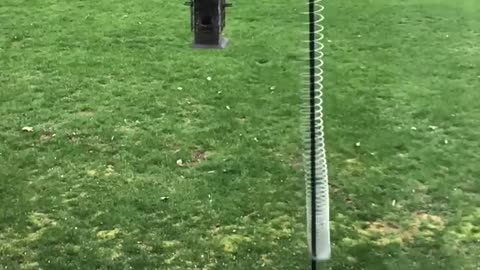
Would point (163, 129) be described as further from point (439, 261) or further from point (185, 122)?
point (439, 261)

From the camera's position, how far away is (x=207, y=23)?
119 inches

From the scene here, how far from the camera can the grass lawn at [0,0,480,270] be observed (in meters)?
Answer: 3.08

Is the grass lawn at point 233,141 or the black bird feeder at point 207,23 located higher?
the black bird feeder at point 207,23

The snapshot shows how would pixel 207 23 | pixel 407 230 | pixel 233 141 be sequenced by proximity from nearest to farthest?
pixel 207 23
pixel 407 230
pixel 233 141

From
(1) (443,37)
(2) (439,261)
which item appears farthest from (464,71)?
(2) (439,261)

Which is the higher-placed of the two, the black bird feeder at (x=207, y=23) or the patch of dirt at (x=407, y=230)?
the black bird feeder at (x=207, y=23)

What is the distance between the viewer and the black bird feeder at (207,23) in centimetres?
A: 302

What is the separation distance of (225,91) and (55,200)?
1498mm

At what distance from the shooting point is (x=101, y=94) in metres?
4.64

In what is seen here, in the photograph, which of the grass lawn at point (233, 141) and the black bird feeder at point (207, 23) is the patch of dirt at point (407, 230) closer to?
the grass lawn at point (233, 141)

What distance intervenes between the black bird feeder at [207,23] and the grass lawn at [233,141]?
29.0 inches

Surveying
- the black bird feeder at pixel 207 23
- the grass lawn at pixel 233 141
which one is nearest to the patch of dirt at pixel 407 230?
the grass lawn at pixel 233 141

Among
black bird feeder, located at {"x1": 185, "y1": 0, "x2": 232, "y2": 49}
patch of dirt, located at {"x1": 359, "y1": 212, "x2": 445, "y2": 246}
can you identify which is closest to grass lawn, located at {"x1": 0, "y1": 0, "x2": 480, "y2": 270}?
patch of dirt, located at {"x1": 359, "y1": 212, "x2": 445, "y2": 246}

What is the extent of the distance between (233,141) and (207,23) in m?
1.07
